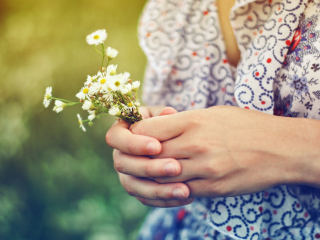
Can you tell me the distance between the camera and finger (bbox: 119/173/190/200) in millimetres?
406

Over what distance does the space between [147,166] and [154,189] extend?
56mm

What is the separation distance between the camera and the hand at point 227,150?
39 cm

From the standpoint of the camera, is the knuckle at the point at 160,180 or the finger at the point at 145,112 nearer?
the knuckle at the point at 160,180

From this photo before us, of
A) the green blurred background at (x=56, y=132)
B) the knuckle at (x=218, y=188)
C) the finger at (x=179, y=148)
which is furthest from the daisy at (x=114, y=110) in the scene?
the green blurred background at (x=56, y=132)

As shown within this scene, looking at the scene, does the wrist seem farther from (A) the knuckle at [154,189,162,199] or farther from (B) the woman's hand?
(A) the knuckle at [154,189,162,199]

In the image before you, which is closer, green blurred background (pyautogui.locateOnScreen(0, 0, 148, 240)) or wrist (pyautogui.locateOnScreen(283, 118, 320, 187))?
wrist (pyautogui.locateOnScreen(283, 118, 320, 187))

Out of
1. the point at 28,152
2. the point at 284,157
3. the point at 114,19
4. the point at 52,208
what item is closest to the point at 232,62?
the point at 284,157

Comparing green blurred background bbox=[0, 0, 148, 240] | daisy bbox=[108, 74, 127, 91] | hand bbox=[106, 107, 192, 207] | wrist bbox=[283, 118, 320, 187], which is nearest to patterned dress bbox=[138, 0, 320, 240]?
wrist bbox=[283, 118, 320, 187]

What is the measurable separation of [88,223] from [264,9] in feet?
4.88

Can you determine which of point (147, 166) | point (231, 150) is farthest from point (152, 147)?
point (231, 150)

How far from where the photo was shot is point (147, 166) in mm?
406

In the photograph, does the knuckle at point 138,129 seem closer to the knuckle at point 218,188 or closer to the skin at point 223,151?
the skin at point 223,151

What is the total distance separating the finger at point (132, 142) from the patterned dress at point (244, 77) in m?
0.23

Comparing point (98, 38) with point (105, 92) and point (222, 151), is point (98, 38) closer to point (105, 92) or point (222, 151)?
point (105, 92)
